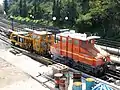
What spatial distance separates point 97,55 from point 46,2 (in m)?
42.6

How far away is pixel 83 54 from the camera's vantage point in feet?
61.0

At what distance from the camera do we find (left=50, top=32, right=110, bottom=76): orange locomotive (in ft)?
59.1

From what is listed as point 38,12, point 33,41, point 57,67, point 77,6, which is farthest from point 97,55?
point 38,12

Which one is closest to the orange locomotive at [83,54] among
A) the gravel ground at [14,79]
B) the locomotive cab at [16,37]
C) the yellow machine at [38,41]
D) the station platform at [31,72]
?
the station platform at [31,72]

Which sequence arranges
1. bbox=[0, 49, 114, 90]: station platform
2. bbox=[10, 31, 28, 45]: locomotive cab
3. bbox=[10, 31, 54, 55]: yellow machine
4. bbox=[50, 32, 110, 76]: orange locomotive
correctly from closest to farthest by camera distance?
1. bbox=[0, 49, 114, 90]: station platform
2. bbox=[50, 32, 110, 76]: orange locomotive
3. bbox=[10, 31, 54, 55]: yellow machine
4. bbox=[10, 31, 28, 45]: locomotive cab

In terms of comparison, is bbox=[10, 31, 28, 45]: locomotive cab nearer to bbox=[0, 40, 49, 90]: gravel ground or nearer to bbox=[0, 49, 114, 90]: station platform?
bbox=[0, 49, 114, 90]: station platform

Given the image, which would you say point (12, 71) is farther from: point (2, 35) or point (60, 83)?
point (2, 35)

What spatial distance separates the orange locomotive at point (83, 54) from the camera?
59.1ft

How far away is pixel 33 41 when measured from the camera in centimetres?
2473

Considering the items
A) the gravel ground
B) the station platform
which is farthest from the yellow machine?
the gravel ground

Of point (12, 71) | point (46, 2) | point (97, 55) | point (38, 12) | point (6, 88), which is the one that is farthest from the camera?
point (46, 2)


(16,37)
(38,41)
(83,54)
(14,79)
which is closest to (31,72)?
(14,79)

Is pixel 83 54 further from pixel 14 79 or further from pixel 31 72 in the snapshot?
pixel 14 79

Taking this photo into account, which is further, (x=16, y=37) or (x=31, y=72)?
(x=16, y=37)
